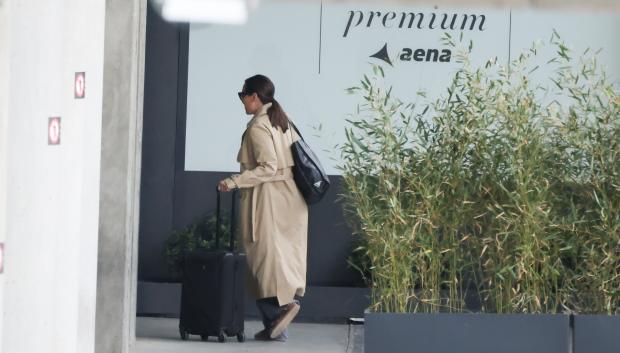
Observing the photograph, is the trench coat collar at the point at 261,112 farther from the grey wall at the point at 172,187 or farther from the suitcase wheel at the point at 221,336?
the grey wall at the point at 172,187

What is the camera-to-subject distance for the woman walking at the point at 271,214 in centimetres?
820

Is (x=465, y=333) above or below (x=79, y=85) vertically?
below

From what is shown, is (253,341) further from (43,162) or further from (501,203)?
(43,162)

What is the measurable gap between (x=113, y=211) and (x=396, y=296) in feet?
4.84

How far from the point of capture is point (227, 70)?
9859 mm

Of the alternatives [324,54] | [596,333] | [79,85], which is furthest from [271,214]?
[79,85]

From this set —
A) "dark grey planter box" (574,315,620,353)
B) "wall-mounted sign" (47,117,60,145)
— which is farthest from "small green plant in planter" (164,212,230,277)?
"wall-mounted sign" (47,117,60,145)

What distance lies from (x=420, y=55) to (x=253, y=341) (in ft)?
8.89

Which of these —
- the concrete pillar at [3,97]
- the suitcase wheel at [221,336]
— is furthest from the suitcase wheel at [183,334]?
the concrete pillar at [3,97]

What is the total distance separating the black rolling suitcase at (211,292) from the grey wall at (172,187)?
179cm

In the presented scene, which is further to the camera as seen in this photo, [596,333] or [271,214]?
[271,214]

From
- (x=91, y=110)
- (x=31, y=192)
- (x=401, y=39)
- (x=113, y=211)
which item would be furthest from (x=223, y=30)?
(x=31, y=192)

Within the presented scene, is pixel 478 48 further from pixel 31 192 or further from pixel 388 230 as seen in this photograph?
pixel 31 192

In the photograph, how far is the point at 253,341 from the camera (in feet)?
27.1
